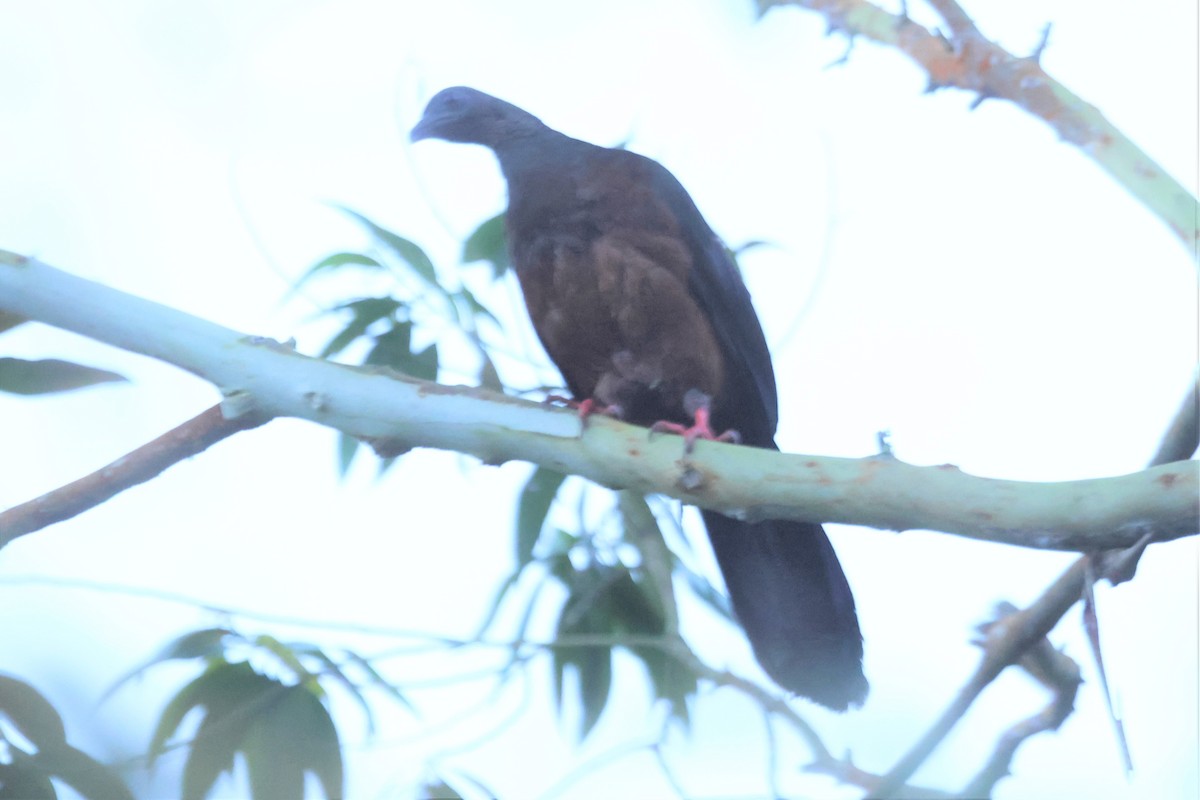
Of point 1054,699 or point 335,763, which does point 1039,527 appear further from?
point 335,763

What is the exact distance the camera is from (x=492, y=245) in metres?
2.08

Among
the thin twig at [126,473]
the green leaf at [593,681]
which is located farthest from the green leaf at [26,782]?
the green leaf at [593,681]

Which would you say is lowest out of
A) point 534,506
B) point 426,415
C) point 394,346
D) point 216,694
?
point 216,694

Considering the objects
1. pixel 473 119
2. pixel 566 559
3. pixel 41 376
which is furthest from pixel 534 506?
pixel 473 119

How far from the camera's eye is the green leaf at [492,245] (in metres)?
2.02

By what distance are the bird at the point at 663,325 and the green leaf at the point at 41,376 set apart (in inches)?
31.2

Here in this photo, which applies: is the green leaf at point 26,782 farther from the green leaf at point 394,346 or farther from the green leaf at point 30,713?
the green leaf at point 394,346

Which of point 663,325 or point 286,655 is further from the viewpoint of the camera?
point 663,325

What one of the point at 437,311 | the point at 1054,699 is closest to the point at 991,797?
the point at 1054,699

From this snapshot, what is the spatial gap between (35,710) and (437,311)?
78 cm

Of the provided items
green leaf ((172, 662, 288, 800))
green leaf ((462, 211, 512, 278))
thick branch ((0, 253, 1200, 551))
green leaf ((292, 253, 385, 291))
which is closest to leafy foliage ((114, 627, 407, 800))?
green leaf ((172, 662, 288, 800))

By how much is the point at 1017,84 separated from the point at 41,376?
4.21ft

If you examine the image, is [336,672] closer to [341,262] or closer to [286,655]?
[286,655]

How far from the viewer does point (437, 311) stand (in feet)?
5.70
